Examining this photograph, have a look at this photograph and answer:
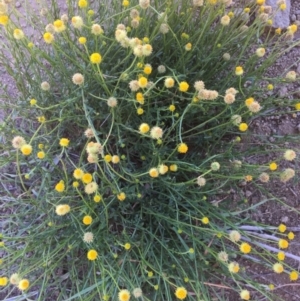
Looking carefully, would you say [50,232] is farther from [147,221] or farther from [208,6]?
[208,6]

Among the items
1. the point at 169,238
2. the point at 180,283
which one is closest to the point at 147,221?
the point at 169,238

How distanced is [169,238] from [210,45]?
92 centimetres

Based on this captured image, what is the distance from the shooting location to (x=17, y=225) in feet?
6.51

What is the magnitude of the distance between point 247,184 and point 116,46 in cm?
96

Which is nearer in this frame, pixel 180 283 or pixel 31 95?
pixel 180 283

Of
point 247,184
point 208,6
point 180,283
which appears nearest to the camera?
point 180,283

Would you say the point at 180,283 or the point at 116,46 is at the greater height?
the point at 116,46

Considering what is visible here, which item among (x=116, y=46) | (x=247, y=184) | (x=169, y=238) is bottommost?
(x=247, y=184)

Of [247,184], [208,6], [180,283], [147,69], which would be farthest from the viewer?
[247,184]

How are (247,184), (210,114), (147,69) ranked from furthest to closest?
(247,184) < (210,114) < (147,69)

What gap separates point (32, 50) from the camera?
174cm

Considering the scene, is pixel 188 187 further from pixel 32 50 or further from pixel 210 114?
pixel 32 50

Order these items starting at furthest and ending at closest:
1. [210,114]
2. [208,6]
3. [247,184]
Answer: [247,184] < [210,114] < [208,6]

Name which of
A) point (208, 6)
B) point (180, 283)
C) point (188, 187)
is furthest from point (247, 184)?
point (208, 6)
